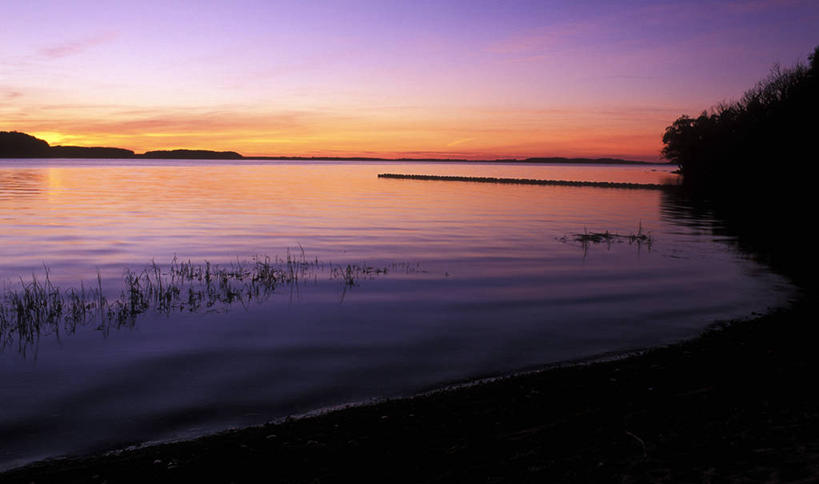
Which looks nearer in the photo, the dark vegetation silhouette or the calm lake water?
the calm lake water

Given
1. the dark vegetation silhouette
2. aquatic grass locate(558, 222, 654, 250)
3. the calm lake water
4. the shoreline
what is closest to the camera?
the shoreline

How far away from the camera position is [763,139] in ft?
212

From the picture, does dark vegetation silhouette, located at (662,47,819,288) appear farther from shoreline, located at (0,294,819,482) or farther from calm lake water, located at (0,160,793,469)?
shoreline, located at (0,294,819,482)

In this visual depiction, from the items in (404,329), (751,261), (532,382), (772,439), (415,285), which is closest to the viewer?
(772,439)

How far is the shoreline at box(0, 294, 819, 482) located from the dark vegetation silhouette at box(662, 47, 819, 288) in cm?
2067

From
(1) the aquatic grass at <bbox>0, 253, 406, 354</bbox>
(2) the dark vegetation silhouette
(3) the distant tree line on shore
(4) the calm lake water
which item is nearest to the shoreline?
(4) the calm lake water

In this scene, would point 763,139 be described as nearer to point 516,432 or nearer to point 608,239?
point 608,239

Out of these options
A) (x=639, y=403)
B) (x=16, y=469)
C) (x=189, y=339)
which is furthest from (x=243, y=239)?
(x=639, y=403)

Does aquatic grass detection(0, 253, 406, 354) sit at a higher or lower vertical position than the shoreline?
lower

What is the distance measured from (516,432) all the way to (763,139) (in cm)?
7149

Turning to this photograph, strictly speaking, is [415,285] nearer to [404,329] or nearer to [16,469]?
[404,329]

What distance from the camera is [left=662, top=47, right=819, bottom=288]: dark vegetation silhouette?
41.6 metres

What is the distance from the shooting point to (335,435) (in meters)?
8.83

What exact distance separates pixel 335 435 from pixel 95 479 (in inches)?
139
